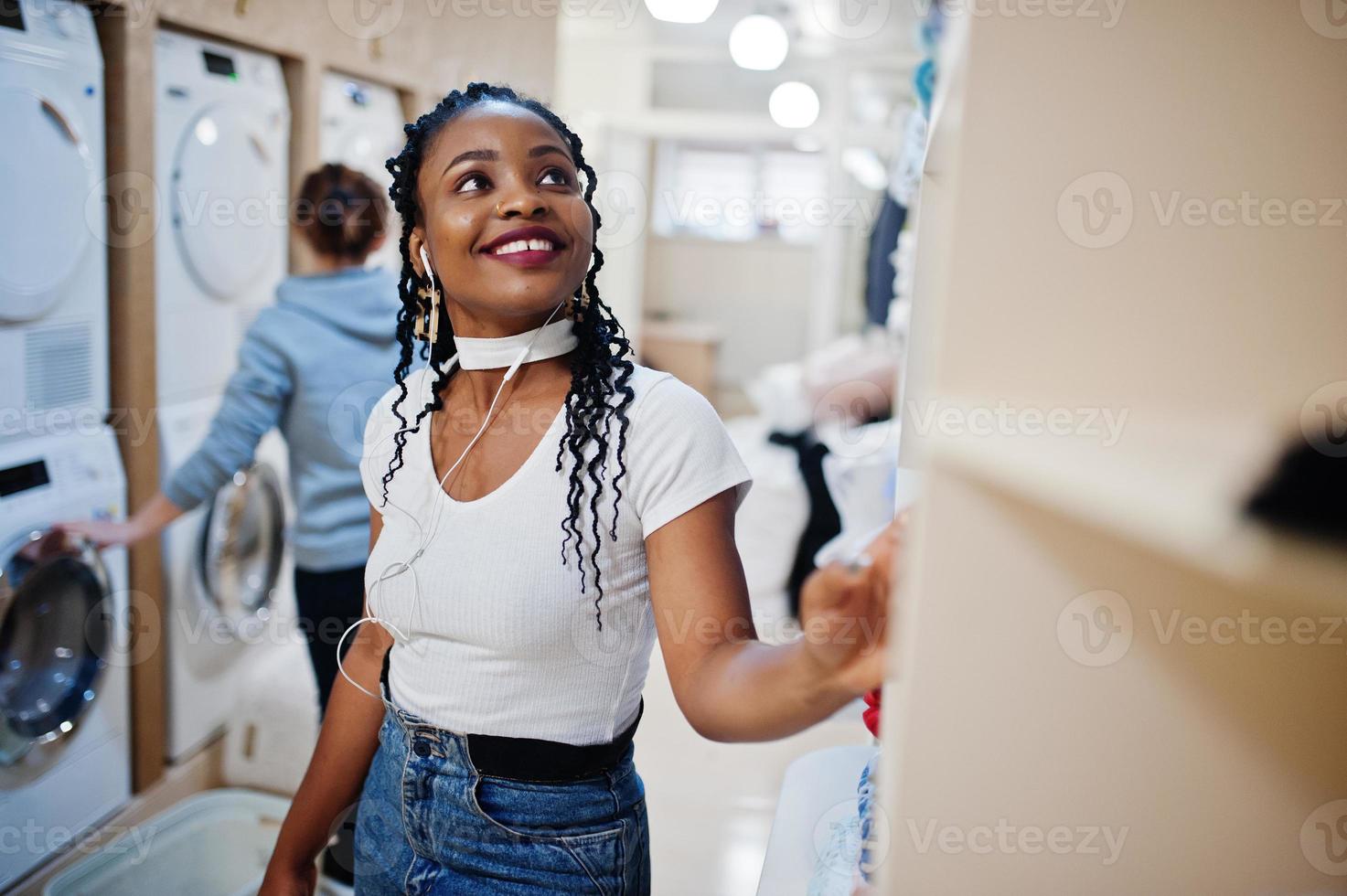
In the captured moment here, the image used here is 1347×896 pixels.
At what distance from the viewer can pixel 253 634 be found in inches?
112

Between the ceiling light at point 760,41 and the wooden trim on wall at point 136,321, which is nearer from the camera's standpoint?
the wooden trim on wall at point 136,321

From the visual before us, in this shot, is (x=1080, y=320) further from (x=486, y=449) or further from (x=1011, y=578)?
(x=486, y=449)

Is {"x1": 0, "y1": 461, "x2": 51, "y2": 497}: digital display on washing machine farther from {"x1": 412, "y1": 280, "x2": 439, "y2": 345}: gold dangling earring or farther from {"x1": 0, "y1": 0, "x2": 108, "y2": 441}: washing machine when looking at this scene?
{"x1": 412, "y1": 280, "x2": 439, "y2": 345}: gold dangling earring

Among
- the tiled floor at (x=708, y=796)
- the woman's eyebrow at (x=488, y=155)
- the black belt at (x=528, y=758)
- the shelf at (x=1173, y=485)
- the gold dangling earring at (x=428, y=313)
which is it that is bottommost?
the tiled floor at (x=708, y=796)

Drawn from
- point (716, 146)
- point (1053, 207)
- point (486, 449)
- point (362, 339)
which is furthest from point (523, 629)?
point (716, 146)

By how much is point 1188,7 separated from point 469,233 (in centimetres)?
68

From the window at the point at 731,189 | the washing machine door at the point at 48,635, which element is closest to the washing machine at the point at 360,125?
the washing machine door at the point at 48,635

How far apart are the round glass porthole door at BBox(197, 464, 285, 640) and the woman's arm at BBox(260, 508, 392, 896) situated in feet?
5.13

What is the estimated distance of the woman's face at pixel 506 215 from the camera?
1.00 metres

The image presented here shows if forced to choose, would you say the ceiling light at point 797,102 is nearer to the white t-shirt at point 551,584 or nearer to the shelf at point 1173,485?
the white t-shirt at point 551,584

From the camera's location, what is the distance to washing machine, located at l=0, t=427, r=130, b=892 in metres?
1.98

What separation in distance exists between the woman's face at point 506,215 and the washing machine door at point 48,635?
4.71 feet

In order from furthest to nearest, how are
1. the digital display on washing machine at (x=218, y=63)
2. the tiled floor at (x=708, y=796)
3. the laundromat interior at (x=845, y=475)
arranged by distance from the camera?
the digital display on washing machine at (x=218, y=63) < the tiled floor at (x=708, y=796) < the laundromat interior at (x=845, y=475)

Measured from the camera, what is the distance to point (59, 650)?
2.15m
